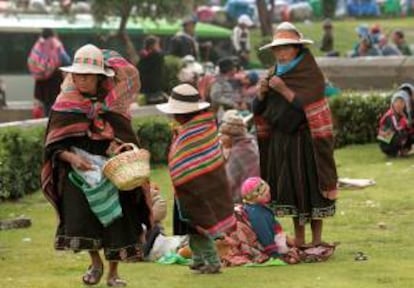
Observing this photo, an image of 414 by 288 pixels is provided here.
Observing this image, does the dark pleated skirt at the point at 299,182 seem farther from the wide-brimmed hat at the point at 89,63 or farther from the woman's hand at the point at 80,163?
the woman's hand at the point at 80,163

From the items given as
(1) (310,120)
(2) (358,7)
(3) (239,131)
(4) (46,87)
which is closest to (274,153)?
(1) (310,120)

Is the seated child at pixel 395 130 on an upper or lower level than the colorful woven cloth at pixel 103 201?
lower

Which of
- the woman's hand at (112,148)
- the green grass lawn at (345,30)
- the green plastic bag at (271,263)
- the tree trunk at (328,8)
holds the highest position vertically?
the woman's hand at (112,148)

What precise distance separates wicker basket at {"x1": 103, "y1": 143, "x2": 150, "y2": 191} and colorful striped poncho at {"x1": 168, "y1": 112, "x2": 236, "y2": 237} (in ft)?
3.16

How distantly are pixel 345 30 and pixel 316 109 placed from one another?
37.0 meters

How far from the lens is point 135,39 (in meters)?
31.3

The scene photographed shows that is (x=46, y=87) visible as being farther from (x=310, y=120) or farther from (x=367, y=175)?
(x=310, y=120)

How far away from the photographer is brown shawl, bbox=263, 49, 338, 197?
33.9ft

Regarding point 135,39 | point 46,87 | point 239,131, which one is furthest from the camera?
point 135,39

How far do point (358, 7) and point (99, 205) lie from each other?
45608mm

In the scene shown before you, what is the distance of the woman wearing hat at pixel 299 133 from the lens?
34.0 feet

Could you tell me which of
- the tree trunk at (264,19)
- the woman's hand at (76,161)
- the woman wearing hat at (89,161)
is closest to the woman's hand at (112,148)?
the woman wearing hat at (89,161)

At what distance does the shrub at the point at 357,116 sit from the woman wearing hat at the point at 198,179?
32.3 ft

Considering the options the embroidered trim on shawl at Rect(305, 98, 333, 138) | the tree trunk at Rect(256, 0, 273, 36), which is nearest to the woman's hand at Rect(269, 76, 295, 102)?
the embroidered trim on shawl at Rect(305, 98, 333, 138)
